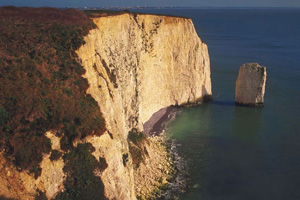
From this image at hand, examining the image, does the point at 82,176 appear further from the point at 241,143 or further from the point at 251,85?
the point at 251,85

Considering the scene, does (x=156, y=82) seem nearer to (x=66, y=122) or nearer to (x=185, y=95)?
(x=185, y=95)

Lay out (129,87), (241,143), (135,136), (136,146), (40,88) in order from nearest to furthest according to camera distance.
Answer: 1. (40,88)
2. (136,146)
3. (135,136)
4. (129,87)
5. (241,143)

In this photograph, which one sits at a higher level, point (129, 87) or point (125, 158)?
point (129, 87)

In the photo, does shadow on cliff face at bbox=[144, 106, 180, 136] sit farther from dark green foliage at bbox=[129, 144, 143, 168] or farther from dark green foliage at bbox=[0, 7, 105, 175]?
dark green foliage at bbox=[0, 7, 105, 175]

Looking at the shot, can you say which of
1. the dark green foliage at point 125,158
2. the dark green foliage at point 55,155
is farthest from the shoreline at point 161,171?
the dark green foliage at point 55,155

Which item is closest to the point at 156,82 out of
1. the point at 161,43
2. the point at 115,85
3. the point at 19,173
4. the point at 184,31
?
the point at 161,43

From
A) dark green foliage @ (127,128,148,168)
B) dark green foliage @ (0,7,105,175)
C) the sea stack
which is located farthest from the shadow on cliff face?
dark green foliage @ (0,7,105,175)

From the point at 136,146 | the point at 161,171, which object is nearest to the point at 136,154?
the point at 136,146
